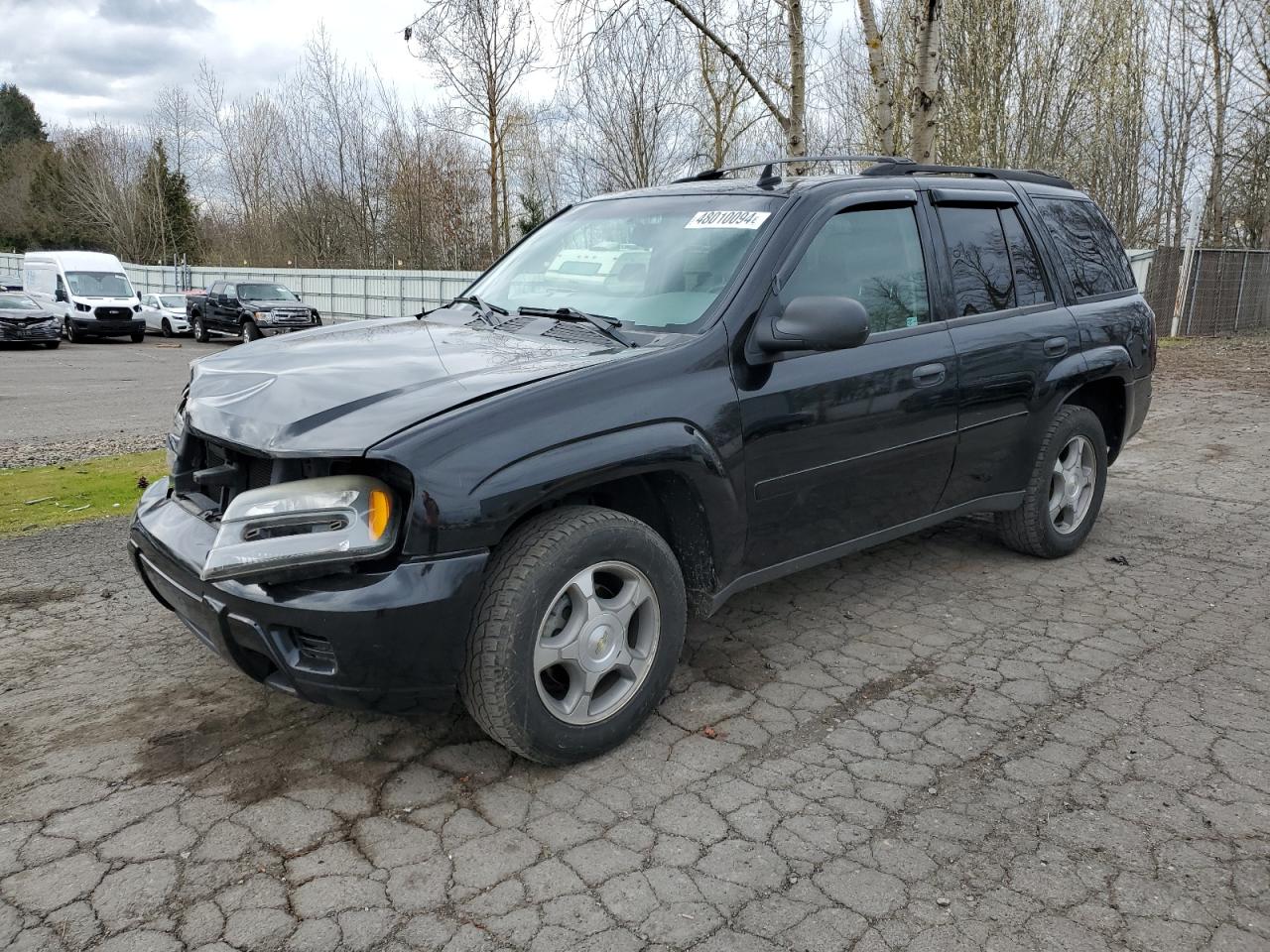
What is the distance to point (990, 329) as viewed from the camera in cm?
436

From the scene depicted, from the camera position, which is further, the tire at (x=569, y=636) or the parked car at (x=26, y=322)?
the parked car at (x=26, y=322)

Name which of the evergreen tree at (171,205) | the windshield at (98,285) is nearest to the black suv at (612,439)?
the windshield at (98,285)

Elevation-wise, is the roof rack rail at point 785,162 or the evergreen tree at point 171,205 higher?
the evergreen tree at point 171,205

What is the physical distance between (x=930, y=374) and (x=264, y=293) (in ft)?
84.6

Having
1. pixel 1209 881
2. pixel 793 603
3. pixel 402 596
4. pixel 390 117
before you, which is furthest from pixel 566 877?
pixel 390 117

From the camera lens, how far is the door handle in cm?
396

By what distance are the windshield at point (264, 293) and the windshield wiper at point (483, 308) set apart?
24170 mm

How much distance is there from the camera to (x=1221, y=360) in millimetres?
16312

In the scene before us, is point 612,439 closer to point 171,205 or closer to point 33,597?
point 33,597

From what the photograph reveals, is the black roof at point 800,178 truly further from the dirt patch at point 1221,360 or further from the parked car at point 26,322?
the parked car at point 26,322

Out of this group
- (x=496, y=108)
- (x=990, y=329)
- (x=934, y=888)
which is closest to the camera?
(x=934, y=888)

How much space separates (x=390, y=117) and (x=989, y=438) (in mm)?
36891

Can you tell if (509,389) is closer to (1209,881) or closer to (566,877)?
(566,877)

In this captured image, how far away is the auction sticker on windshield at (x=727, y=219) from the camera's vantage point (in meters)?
3.67
